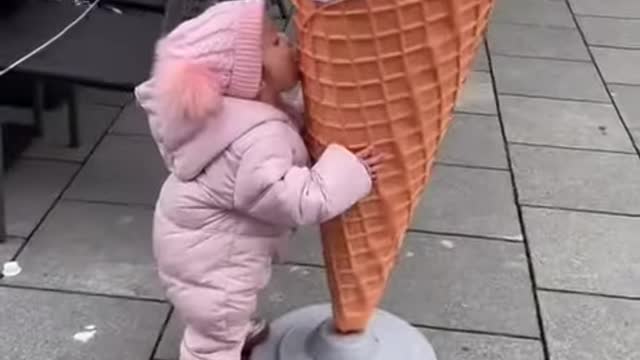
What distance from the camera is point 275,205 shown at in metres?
2.10

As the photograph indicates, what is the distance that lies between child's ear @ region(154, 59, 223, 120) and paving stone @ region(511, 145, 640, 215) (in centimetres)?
182

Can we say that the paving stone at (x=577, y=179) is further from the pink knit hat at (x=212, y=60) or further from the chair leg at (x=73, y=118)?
the pink knit hat at (x=212, y=60)

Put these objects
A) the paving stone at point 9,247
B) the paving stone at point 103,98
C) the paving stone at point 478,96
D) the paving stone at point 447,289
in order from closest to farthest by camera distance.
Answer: the paving stone at point 447,289 → the paving stone at point 9,247 → the paving stone at point 103,98 → the paving stone at point 478,96

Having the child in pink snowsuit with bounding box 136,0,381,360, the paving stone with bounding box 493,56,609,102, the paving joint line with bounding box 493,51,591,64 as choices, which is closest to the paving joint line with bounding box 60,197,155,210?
the child in pink snowsuit with bounding box 136,0,381,360

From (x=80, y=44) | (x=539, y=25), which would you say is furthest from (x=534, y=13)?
A: (x=80, y=44)

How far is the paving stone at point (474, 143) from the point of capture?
13.0 ft

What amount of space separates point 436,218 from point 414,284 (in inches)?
17.1

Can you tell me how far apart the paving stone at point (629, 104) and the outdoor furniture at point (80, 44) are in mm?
1891

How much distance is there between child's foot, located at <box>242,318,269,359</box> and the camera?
2.61 m

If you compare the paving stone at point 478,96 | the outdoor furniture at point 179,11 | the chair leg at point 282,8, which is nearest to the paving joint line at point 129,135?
the outdoor furniture at point 179,11

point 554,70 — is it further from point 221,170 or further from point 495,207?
point 221,170

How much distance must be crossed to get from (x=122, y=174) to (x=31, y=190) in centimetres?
30

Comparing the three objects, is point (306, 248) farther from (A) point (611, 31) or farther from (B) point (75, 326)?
(A) point (611, 31)

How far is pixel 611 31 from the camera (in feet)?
17.8
